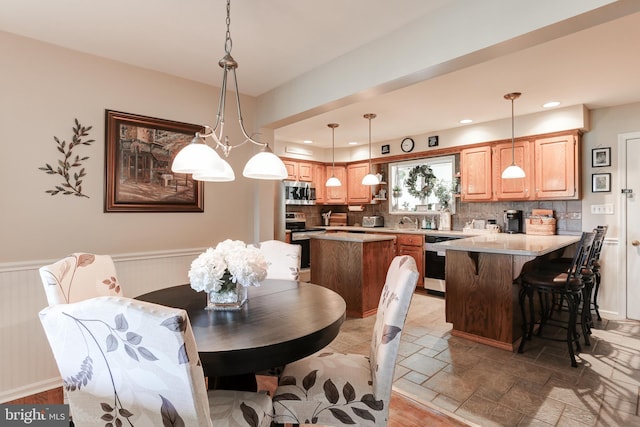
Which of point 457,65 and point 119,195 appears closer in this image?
point 457,65

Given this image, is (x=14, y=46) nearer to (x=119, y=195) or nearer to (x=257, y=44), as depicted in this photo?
(x=119, y=195)

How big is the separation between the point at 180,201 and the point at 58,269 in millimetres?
1505

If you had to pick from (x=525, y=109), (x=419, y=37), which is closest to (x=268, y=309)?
(x=419, y=37)

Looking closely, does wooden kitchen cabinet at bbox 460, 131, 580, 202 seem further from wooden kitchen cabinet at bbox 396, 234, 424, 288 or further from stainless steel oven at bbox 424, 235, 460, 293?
wooden kitchen cabinet at bbox 396, 234, 424, 288

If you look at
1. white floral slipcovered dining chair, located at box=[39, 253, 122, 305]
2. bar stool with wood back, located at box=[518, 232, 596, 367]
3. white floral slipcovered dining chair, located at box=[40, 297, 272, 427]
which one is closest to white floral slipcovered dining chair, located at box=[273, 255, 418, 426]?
white floral slipcovered dining chair, located at box=[40, 297, 272, 427]

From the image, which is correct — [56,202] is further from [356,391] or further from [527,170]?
[527,170]

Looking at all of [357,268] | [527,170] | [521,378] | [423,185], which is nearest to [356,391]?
[521,378]

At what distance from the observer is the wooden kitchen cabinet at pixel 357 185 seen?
6117 mm

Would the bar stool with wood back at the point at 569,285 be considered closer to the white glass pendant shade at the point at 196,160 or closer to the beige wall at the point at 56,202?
the white glass pendant shade at the point at 196,160

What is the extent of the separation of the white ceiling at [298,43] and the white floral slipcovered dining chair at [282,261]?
154 cm

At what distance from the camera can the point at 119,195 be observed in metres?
2.69

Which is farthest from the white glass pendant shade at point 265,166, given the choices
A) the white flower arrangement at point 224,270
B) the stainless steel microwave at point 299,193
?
the stainless steel microwave at point 299,193

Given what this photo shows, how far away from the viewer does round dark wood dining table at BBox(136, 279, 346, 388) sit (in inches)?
43.7

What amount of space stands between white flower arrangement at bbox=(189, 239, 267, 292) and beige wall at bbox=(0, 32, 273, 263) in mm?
1641
